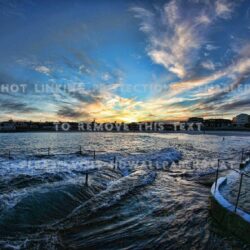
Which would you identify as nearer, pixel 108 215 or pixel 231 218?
pixel 231 218

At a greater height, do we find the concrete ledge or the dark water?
the concrete ledge

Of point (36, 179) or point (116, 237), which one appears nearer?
point (116, 237)

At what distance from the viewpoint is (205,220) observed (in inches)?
368

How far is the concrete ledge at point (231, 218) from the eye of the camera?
7412 millimetres

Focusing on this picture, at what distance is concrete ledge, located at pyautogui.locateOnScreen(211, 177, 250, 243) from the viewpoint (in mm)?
7412

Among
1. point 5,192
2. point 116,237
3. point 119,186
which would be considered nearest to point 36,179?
point 5,192

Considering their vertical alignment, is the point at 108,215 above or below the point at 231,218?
below

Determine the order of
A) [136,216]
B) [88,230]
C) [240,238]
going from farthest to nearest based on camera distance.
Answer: [136,216] < [88,230] < [240,238]

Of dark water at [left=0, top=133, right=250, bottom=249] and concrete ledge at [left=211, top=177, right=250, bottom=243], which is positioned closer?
concrete ledge at [left=211, top=177, right=250, bottom=243]

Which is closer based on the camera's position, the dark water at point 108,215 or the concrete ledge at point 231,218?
the concrete ledge at point 231,218

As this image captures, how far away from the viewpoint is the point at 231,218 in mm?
8055

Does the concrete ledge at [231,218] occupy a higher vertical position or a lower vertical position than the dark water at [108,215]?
higher

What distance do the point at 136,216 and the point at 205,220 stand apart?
3.02 m

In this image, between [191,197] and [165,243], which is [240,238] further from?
[191,197]
